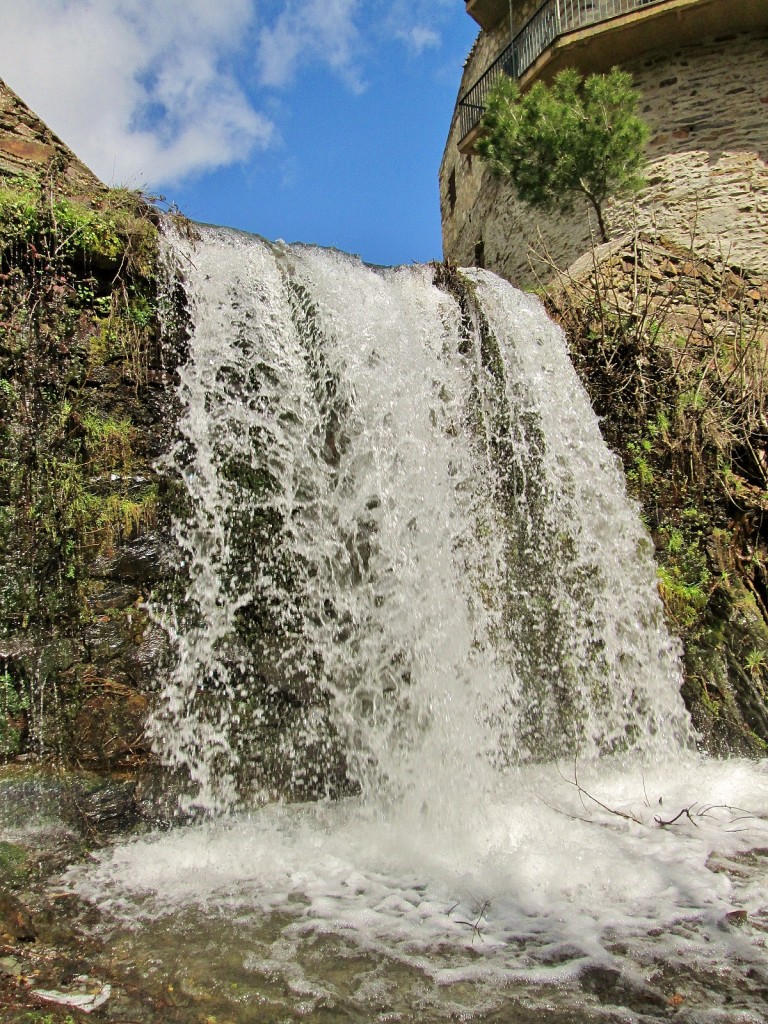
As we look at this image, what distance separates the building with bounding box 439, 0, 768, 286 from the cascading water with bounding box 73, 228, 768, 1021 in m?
6.41

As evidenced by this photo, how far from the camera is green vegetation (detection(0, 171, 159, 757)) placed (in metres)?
3.68

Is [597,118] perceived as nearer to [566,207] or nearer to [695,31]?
[566,207]

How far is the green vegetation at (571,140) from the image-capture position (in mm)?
9359

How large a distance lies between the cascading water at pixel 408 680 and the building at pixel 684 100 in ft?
21.0

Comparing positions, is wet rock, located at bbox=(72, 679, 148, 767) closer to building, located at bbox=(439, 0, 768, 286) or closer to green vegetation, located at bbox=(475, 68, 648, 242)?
green vegetation, located at bbox=(475, 68, 648, 242)

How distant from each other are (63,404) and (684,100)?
10935 millimetres

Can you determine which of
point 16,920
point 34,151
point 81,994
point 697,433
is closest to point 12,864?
point 16,920

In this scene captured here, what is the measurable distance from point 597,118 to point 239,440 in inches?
300

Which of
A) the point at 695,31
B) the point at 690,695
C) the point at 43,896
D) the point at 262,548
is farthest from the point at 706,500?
the point at 695,31

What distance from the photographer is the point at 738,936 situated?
2.49 m

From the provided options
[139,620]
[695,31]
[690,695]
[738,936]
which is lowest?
[738,936]

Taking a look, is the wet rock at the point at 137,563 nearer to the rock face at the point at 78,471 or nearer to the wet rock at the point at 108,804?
the rock face at the point at 78,471

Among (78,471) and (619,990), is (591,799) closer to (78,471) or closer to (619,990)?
(619,990)

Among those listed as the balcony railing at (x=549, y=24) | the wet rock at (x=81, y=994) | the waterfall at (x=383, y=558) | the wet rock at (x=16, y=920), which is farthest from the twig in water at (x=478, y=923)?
the balcony railing at (x=549, y=24)
